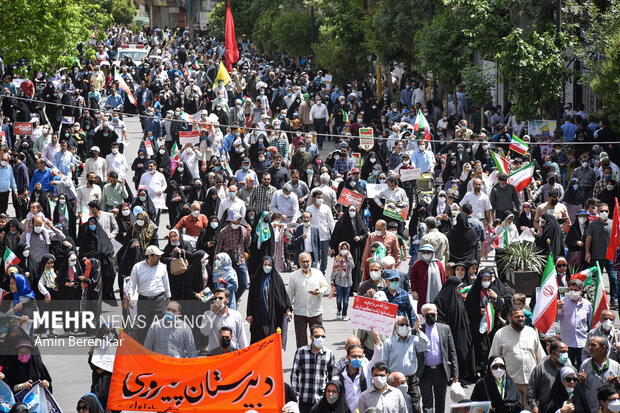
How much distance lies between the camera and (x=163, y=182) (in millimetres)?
19703

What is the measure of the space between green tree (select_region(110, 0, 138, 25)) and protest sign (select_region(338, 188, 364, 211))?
249 feet

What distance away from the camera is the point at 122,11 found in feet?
305

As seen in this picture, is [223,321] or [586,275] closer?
[223,321]

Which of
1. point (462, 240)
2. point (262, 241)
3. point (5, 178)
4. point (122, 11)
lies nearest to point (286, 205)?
point (262, 241)

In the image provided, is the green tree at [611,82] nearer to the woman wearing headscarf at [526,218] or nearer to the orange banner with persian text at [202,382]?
the woman wearing headscarf at [526,218]

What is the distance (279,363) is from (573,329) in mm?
3562

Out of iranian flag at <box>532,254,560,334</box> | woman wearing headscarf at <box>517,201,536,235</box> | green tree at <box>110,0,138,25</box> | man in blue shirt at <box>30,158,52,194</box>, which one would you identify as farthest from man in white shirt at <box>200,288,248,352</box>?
green tree at <box>110,0,138,25</box>

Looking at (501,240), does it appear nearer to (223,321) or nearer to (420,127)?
(223,321)

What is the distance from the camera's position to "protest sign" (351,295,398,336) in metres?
11.6

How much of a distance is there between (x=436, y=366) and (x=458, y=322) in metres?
1.09

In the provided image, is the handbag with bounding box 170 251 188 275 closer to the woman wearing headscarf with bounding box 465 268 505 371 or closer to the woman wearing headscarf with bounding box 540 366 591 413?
the woman wearing headscarf with bounding box 465 268 505 371

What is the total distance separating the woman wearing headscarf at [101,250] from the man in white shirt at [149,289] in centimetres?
173

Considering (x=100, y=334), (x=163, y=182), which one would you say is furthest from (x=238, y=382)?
(x=163, y=182)

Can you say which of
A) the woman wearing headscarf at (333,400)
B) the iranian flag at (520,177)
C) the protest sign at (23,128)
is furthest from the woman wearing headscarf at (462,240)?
the protest sign at (23,128)
